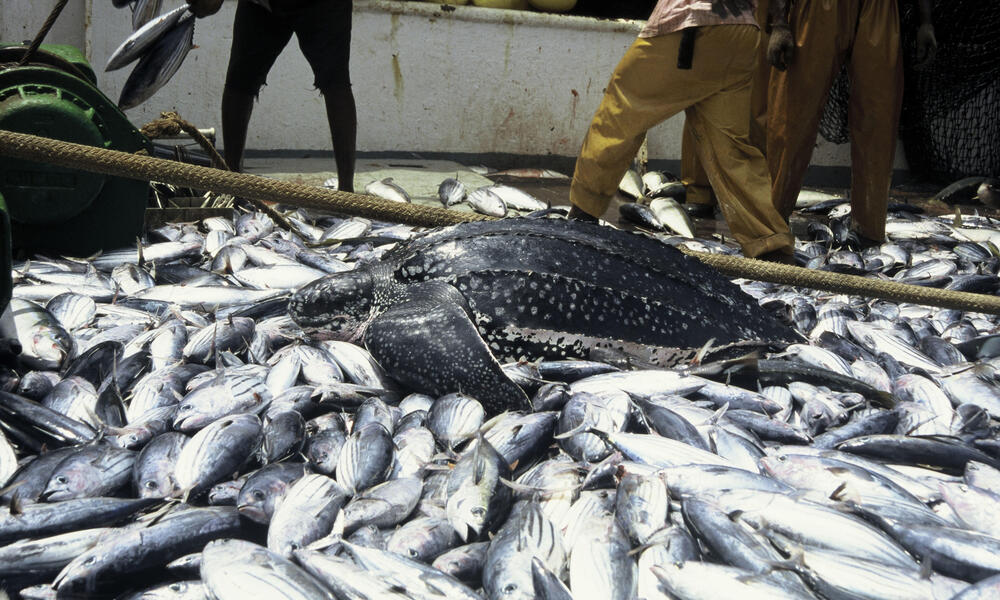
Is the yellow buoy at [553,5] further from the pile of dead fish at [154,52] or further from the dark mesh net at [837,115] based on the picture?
the pile of dead fish at [154,52]

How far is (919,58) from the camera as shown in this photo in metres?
5.24

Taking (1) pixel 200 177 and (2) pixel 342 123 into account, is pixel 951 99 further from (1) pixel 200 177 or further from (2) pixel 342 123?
(1) pixel 200 177

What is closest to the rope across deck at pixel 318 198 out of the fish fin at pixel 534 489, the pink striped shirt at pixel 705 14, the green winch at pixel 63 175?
the green winch at pixel 63 175

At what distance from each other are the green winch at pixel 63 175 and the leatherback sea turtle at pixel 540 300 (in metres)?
1.38

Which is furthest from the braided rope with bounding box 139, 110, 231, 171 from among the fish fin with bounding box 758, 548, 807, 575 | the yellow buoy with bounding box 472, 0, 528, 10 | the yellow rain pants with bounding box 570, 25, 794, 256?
the yellow buoy with bounding box 472, 0, 528, 10

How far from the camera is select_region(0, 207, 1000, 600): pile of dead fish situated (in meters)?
1.50

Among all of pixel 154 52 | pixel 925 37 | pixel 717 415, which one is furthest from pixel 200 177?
pixel 925 37

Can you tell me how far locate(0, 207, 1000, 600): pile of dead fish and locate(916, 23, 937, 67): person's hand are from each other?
3.00m

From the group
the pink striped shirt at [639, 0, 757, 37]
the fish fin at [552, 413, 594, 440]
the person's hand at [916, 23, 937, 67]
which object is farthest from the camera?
the person's hand at [916, 23, 937, 67]

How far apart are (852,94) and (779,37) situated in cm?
84

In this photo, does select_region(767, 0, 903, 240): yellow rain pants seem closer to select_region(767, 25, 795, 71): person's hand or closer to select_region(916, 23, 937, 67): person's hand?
select_region(767, 25, 795, 71): person's hand

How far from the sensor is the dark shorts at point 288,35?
4465 millimetres

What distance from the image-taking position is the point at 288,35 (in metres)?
4.61

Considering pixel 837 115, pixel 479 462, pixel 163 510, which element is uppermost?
pixel 837 115
